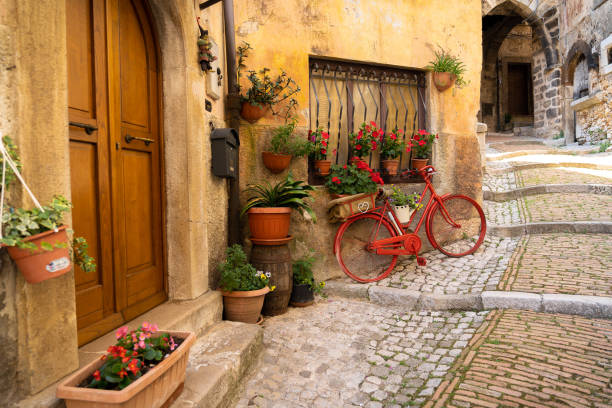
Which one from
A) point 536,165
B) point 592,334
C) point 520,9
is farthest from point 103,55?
point 520,9

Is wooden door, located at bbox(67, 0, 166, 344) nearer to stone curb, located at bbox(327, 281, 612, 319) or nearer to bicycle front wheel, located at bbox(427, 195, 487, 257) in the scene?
stone curb, located at bbox(327, 281, 612, 319)

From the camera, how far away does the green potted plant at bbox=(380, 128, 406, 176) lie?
4906 mm

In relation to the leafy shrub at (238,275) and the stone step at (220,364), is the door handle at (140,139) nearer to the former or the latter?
the leafy shrub at (238,275)

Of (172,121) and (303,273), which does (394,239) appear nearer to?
(303,273)

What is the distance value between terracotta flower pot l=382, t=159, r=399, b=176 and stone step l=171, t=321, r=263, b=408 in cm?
275

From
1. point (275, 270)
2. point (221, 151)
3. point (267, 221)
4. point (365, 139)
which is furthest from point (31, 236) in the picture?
point (365, 139)

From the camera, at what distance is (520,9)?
43.4ft

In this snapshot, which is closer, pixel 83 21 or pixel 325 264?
pixel 83 21

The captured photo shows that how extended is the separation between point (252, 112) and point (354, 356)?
2.49 meters

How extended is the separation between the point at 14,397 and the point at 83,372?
0.25 m

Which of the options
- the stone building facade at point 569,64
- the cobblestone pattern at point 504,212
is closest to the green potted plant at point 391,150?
the cobblestone pattern at point 504,212

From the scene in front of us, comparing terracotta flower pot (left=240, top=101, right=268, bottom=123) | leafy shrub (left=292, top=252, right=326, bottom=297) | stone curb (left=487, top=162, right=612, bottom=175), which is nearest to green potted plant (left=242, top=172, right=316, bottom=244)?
leafy shrub (left=292, top=252, right=326, bottom=297)

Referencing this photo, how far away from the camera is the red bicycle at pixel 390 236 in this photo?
461 cm

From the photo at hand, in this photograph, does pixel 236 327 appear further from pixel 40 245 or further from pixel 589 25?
pixel 589 25
